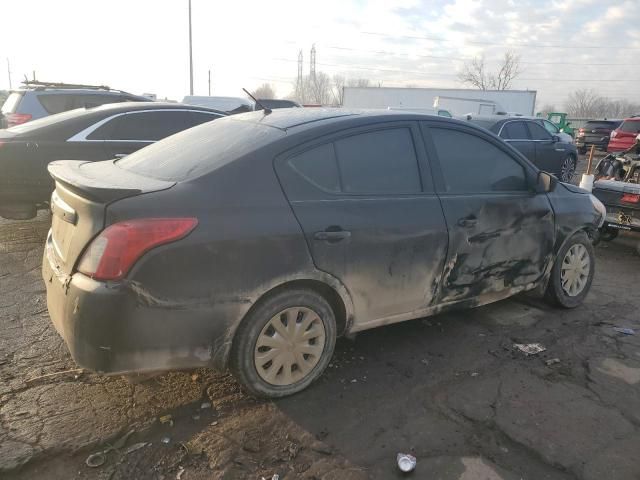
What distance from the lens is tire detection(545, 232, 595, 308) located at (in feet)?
14.0

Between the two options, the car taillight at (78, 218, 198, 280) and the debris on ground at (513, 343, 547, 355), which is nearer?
the car taillight at (78, 218, 198, 280)

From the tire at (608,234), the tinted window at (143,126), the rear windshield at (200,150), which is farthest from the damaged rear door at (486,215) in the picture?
the tinted window at (143,126)

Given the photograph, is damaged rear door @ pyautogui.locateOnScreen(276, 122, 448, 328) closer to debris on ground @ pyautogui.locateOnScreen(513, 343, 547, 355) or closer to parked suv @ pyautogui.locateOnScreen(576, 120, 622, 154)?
debris on ground @ pyautogui.locateOnScreen(513, 343, 547, 355)

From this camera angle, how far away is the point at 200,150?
9.78 ft

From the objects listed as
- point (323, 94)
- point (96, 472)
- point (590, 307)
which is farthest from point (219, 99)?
→ point (323, 94)

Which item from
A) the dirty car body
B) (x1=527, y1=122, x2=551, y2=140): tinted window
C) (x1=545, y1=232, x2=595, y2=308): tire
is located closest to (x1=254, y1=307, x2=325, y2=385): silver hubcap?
the dirty car body

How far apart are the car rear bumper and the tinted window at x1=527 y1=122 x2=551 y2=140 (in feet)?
34.5

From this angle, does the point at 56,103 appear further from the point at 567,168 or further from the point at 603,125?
the point at 603,125

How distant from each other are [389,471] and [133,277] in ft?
4.94

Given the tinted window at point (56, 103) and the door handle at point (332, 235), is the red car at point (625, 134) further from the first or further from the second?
the door handle at point (332, 235)

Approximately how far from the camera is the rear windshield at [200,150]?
2760 millimetres

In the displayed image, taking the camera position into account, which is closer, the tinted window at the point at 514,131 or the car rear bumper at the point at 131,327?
the car rear bumper at the point at 131,327

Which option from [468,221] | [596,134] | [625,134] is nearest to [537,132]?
[625,134]

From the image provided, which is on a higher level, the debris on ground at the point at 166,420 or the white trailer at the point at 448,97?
the white trailer at the point at 448,97
